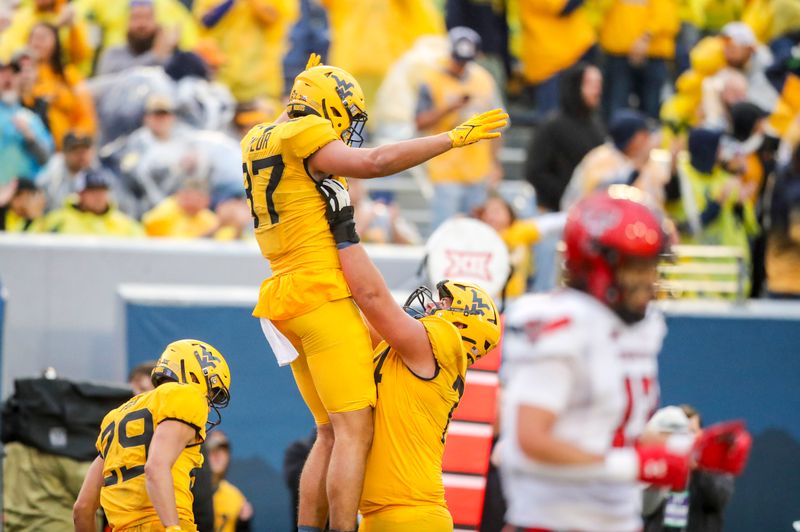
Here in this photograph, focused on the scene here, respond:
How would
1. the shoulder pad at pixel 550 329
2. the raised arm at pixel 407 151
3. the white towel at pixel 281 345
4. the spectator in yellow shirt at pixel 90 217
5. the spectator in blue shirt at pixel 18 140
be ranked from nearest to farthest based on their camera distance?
the shoulder pad at pixel 550 329
the raised arm at pixel 407 151
the white towel at pixel 281 345
the spectator in yellow shirt at pixel 90 217
the spectator in blue shirt at pixel 18 140

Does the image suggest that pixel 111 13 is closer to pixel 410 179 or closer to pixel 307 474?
pixel 410 179

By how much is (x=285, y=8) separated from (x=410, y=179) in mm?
1805

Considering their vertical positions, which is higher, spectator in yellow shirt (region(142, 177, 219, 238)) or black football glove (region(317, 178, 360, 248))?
spectator in yellow shirt (region(142, 177, 219, 238))

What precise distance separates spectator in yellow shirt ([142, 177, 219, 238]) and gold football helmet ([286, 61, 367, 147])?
5.22 m

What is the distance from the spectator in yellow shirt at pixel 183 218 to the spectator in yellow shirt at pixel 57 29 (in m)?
2.07

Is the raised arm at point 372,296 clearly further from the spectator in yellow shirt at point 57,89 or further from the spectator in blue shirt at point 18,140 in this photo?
the spectator in yellow shirt at point 57,89

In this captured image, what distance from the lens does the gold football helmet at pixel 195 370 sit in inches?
277

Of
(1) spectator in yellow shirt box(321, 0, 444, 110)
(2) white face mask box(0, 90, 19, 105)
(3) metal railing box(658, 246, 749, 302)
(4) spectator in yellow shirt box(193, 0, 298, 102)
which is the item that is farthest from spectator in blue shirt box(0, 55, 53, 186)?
(3) metal railing box(658, 246, 749, 302)

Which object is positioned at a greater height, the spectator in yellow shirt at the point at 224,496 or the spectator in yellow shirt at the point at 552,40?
the spectator in yellow shirt at the point at 552,40

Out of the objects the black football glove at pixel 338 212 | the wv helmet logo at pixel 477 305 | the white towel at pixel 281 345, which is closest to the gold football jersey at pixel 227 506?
the white towel at pixel 281 345

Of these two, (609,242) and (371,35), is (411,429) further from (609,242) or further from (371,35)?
(371,35)

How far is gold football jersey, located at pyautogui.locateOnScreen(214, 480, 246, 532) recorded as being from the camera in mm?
10055

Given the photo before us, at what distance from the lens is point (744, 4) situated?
14445mm

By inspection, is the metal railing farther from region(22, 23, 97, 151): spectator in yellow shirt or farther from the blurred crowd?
region(22, 23, 97, 151): spectator in yellow shirt
